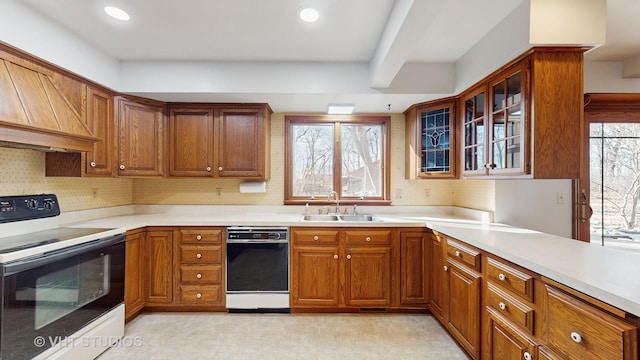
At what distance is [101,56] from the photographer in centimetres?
253

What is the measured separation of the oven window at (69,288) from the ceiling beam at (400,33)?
2.69 m

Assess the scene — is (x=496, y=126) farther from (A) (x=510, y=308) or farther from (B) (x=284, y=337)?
(B) (x=284, y=337)

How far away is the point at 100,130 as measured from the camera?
2561 mm

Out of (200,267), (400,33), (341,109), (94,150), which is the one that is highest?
(400,33)

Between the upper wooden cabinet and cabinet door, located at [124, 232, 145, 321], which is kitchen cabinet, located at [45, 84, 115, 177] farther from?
cabinet door, located at [124, 232, 145, 321]

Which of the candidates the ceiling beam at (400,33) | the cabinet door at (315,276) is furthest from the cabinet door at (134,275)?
the ceiling beam at (400,33)

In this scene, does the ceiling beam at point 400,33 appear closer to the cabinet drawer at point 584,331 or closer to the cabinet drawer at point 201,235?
the cabinet drawer at point 584,331

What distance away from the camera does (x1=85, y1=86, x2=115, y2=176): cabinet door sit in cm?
246

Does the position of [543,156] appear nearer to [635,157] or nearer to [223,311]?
[635,157]

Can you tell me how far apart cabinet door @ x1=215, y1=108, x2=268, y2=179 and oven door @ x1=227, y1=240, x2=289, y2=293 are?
807 mm

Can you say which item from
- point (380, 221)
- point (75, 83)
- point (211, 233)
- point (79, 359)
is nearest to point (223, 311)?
Answer: point (211, 233)

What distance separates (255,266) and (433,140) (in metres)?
2.31

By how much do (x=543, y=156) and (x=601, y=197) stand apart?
1.76 metres

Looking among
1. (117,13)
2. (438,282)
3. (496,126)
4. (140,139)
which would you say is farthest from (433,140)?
(140,139)
